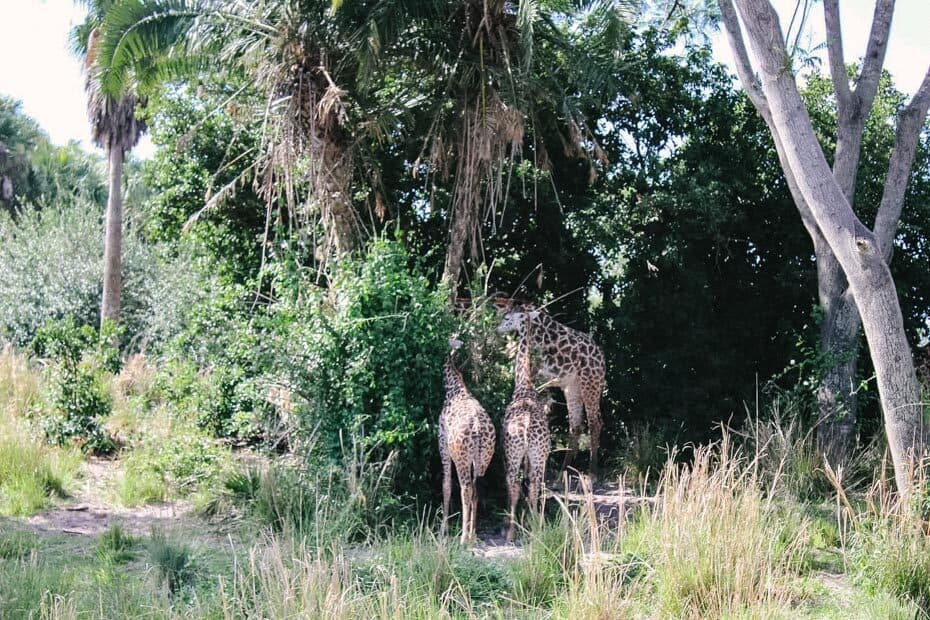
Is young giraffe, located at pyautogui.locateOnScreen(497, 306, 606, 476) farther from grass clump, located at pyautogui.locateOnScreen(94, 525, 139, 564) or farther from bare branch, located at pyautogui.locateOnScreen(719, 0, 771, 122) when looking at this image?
grass clump, located at pyautogui.locateOnScreen(94, 525, 139, 564)

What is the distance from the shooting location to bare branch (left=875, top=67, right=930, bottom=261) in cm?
996

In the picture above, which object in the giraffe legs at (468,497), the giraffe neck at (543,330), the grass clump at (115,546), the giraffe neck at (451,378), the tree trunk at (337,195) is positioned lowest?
the grass clump at (115,546)

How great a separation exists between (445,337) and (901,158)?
517 cm

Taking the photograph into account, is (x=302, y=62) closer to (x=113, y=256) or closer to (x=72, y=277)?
(x=113, y=256)

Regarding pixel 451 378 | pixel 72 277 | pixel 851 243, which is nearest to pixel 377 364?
pixel 451 378

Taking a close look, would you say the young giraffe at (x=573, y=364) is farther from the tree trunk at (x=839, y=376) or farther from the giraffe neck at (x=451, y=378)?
the tree trunk at (x=839, y=376)

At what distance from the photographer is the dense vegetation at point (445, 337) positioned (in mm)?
6902

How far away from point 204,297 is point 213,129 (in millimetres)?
2642

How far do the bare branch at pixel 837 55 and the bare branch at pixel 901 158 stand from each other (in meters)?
0.63

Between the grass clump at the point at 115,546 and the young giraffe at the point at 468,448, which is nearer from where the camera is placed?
the grass clump at the point at 115,546

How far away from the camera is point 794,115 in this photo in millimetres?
7902

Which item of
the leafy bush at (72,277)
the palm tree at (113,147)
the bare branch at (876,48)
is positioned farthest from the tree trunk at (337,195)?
the palm tree at (113,147)

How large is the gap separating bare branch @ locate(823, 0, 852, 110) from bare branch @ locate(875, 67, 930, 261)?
63 cm

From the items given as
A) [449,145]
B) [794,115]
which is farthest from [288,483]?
[794,115]
